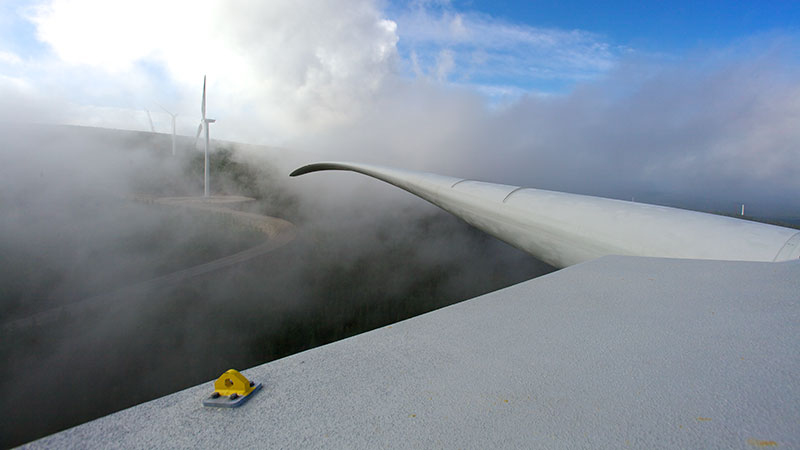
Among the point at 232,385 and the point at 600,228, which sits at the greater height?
the point at 600,228

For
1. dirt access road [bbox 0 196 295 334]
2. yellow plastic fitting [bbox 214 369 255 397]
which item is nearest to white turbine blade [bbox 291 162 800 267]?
yellow plastic fitting [bbox 214 369 255 397]

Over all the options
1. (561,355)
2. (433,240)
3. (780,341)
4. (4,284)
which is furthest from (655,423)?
(433,240)

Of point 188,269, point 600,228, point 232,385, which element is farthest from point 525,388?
point 188,269

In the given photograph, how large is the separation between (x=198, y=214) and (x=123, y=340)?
13.5 metres

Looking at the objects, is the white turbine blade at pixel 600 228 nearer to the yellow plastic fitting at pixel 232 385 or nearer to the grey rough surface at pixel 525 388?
the grey rough surface at pixel 525 388

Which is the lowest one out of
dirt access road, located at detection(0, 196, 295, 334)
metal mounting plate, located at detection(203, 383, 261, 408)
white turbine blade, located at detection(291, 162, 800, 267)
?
dirt access road, located at detection(0, 196, 295, 334)

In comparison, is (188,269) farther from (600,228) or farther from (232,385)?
(232,385)

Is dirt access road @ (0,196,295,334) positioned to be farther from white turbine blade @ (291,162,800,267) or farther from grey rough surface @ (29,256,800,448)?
grey rough surface @ (29,256,800,448)

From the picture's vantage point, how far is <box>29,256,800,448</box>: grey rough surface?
3.52 feet

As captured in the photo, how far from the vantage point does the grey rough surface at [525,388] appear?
107 cm

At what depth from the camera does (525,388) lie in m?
1.29

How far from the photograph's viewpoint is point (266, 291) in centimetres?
1509

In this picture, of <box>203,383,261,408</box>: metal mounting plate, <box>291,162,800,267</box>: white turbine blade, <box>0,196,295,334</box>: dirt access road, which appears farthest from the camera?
<box>0,196,295,334</box>: dirt access road

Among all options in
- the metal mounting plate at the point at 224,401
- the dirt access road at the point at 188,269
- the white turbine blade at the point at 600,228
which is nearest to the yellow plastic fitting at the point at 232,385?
the metal mounting plate at the point at 224,401
